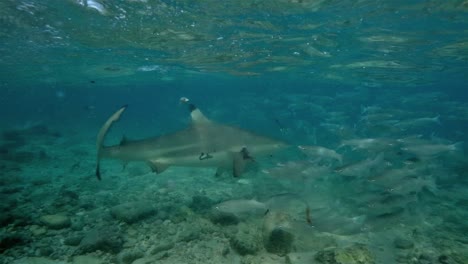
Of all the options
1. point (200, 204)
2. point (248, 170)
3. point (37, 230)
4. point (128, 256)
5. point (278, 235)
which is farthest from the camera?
point (248, 170)

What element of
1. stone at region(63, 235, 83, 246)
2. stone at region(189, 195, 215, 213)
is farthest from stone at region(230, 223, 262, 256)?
stone at region(63, 235, 83, 246)

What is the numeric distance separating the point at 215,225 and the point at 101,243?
2632 millimetres

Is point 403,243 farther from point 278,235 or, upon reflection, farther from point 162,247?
point 162,247

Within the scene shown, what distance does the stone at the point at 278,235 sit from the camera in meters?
6.47

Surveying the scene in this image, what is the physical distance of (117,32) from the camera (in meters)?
17.6

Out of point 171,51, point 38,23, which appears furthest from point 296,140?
point 38,23

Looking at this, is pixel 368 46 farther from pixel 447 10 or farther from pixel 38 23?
pixel 38 23

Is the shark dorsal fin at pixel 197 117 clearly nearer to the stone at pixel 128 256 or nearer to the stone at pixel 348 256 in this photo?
the stone at pixel 128 256

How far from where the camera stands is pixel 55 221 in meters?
7.09

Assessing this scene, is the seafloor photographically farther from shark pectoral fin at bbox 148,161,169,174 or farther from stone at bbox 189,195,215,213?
shark pectoral fin at bbox 148,161,169,174

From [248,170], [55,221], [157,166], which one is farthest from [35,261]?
[248,170]

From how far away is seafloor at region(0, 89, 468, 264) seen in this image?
20.1 feet

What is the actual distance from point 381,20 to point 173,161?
1253cm

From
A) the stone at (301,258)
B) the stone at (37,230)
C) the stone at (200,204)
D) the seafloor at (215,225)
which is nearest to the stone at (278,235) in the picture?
the seafloor at (215,225)
